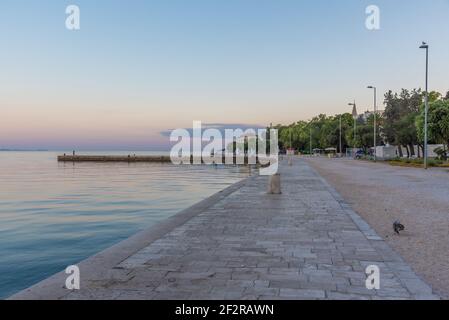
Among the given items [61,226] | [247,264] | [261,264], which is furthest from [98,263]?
[61,226]

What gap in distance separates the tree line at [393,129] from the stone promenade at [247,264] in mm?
33587

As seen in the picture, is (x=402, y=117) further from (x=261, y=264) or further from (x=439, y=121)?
(x=261, y=264)

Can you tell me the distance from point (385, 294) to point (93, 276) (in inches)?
143

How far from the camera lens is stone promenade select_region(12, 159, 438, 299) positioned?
15.4 feet

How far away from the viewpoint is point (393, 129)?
2377 inches

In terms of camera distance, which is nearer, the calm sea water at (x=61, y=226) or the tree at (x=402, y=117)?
the calm sea water at (x=61, y=226)

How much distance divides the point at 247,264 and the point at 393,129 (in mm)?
60276

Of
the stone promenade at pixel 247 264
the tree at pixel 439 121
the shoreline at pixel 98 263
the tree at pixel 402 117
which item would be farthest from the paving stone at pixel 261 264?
the tree at pixel 402 117

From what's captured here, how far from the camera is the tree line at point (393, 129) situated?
126 ft

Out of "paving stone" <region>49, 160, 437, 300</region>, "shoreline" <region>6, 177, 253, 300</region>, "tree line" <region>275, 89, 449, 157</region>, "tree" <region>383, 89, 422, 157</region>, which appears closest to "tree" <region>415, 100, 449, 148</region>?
"tree line" <region>275, 89, 449, 157</region>

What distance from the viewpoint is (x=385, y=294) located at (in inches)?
183

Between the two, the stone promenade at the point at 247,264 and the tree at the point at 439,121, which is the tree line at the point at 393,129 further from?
the stone promenade at the point at 247,264
